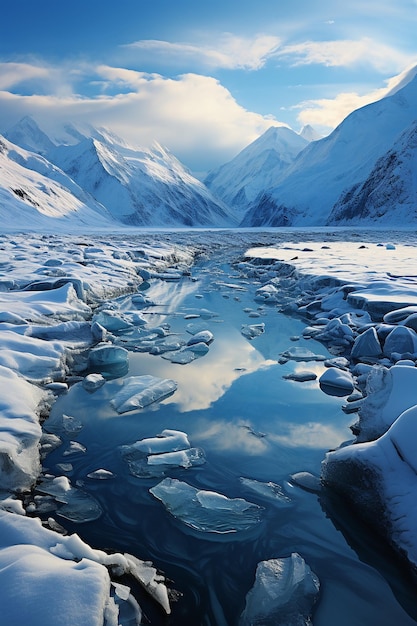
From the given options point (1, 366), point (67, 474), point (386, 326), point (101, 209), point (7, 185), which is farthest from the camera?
point (101, 209)

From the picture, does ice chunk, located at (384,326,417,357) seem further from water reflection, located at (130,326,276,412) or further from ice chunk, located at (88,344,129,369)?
ice chunk, located at (88,344,129,369)

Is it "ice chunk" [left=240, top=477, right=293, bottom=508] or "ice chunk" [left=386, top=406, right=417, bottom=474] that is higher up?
"ice chunk" [left=386, top=406, right=417, bottom=474]

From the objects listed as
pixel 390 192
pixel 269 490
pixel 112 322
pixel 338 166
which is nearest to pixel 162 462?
pixel 269 490

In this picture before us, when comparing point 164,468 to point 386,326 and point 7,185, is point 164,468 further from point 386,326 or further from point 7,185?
point 7,185

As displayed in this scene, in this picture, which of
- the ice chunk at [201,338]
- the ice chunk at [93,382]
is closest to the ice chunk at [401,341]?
the ice chunk at [201,338]

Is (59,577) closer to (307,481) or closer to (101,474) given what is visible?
(101,474)

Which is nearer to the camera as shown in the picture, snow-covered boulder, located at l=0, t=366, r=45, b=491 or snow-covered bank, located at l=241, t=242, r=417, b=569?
snow-covered bank, located at l=241, t=242, r=417, b=569

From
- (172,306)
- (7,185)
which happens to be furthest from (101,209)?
(172,306)

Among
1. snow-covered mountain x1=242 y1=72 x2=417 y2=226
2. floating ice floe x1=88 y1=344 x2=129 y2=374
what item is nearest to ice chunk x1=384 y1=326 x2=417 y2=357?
floating ice floe x1=88 y1=344 x2=129 y2=374
